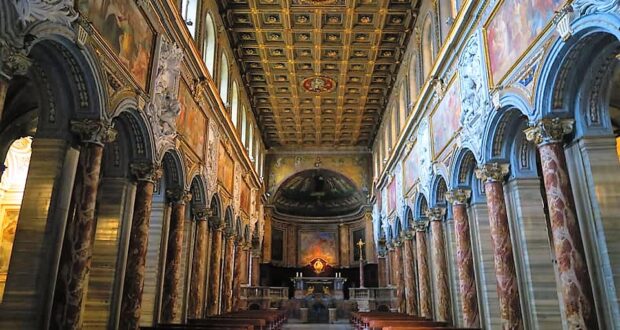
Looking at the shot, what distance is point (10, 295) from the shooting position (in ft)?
28.3

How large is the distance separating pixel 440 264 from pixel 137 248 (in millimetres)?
10828

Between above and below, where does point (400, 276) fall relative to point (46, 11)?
below

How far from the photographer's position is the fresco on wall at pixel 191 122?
51.6 ft

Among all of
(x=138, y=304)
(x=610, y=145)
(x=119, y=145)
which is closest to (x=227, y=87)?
(x=119, y=145)

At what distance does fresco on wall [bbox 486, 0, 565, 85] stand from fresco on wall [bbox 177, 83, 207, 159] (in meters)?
9.52

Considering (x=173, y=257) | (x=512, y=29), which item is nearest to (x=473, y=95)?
(x=512, y=29)

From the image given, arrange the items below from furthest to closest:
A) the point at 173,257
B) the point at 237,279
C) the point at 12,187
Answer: the point at 237,279 < the point at 12,187 < the point at 173,257

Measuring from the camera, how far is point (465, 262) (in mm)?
14852

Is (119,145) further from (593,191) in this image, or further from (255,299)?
(255,299)

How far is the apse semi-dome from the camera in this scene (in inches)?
1555

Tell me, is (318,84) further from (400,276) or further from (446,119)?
(446,119)

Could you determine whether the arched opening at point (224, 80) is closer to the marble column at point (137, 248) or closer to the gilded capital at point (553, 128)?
the marble column at point (137, 248)

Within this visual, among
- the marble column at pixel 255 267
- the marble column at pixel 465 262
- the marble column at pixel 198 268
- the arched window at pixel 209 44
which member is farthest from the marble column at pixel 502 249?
the marble column at pixel 255 267

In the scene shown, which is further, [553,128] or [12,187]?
[12,187]
